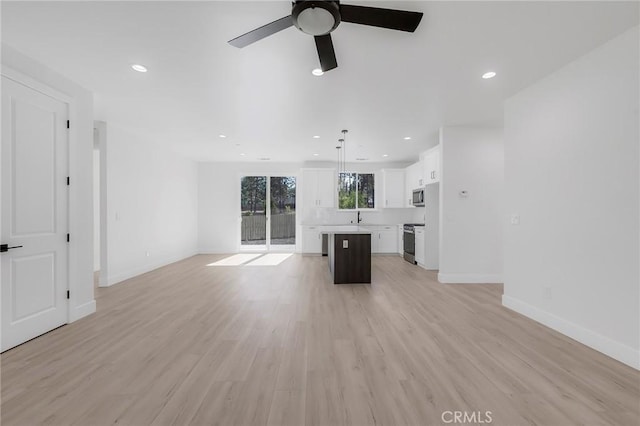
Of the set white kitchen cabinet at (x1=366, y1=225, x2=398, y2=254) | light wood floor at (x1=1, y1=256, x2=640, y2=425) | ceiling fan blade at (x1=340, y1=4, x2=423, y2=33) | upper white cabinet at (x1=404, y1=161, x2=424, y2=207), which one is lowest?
light wood floor at (x1=1, y1=256, x2=640, y2=425)

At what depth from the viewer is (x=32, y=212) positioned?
2596 millimetres

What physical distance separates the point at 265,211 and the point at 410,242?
14.2 ft

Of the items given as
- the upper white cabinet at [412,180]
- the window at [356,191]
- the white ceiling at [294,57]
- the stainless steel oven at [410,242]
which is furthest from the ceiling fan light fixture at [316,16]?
the window at [356,191]

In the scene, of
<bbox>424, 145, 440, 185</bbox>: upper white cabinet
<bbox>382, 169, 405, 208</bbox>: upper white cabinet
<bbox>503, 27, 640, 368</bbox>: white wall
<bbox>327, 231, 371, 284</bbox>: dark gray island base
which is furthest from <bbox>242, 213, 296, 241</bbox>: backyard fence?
<bbox>503, 27, 640, 368</bbox>: white wall

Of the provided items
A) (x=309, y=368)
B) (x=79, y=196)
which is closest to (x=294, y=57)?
(x=309, y=368)

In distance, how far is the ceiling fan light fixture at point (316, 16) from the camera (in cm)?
164

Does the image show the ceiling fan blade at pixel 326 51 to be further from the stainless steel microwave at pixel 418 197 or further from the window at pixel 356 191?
the window at pixel 356 191

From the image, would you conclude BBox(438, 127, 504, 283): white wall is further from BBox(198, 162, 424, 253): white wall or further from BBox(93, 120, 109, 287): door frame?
BBox(93, 120, 109, 287): door frame

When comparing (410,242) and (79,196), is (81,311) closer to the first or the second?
(79,196)

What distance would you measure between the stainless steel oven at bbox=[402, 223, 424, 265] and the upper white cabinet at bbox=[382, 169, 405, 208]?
3.12 feet

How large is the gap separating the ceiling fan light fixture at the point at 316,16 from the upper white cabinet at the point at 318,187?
5.67 meters

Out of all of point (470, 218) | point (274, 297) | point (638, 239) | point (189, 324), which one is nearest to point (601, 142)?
point (638, 239)

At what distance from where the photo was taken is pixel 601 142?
2393mm

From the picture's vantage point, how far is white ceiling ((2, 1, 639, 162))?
197 cm
